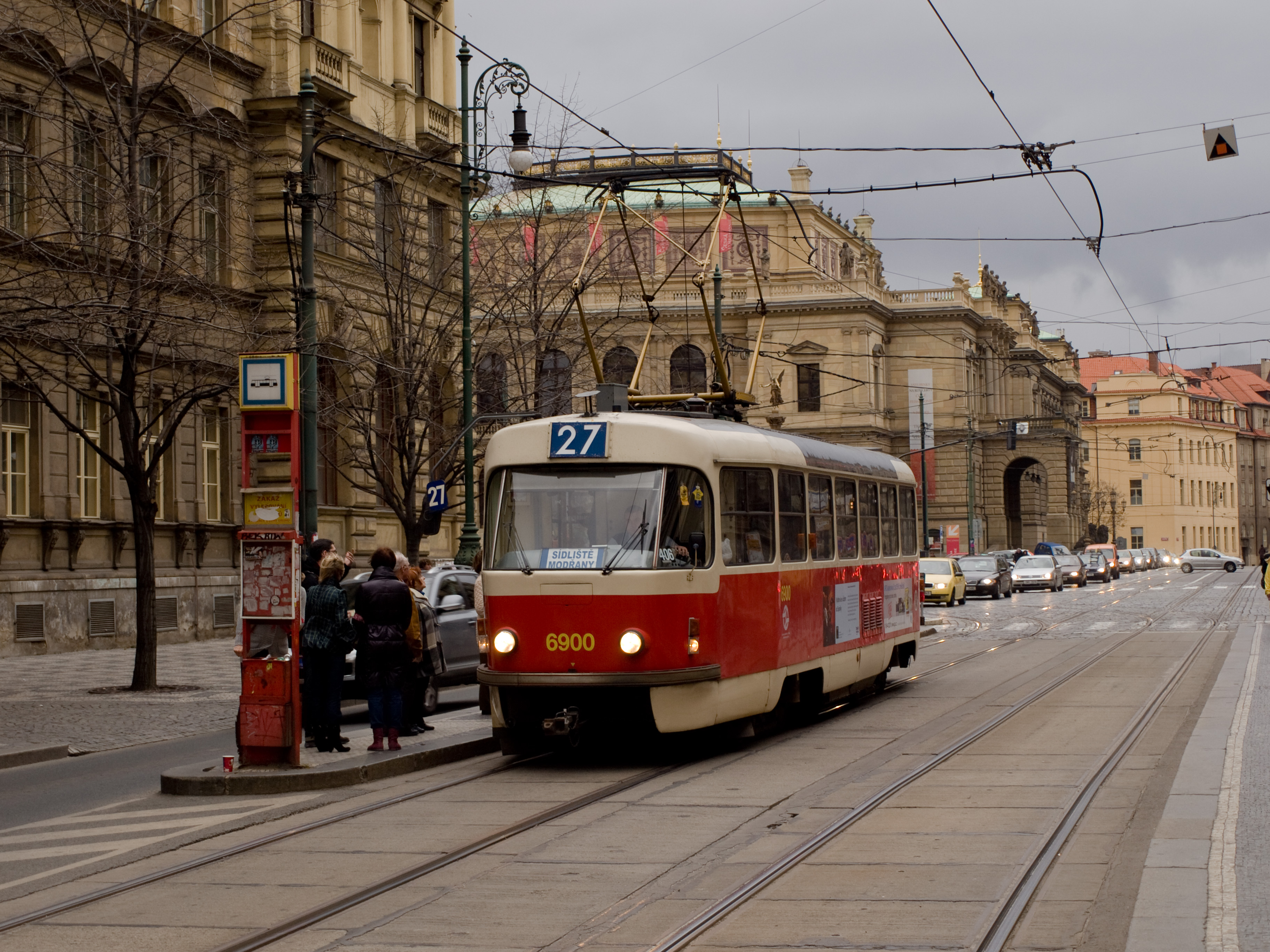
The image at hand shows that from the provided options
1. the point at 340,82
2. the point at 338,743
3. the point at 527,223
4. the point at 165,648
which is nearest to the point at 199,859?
the point at 338,743

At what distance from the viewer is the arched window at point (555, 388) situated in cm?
3269

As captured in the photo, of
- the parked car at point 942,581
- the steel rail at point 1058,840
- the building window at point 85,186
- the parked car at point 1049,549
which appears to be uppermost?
the building window at point 85,186

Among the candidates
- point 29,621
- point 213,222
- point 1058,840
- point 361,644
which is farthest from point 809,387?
point 1058,840

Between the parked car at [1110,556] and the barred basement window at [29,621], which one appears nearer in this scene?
the barred basement window at [29,621]

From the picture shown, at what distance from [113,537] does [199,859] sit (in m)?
22.0

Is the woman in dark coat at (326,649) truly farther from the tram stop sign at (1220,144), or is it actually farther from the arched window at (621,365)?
the arched window at (621,365)

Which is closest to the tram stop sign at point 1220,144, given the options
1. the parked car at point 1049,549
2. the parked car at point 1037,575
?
the parked car at point 1037,575

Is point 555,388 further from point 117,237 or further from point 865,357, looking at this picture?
point 865,357

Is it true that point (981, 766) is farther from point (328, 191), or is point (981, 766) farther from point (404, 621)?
point (328, 191)

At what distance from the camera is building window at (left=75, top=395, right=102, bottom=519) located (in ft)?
97.4

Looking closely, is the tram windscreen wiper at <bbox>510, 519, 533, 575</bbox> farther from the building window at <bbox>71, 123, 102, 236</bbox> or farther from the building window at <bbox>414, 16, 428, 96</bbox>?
the building window at <bbox>414, 16, 428, 96</bbox>

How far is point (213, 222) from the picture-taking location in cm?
2948

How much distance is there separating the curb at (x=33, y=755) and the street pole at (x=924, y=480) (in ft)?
133

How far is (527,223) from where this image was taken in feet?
107
